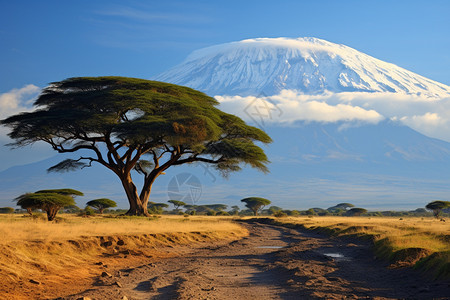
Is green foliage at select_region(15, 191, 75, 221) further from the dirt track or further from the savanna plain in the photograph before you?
the dirt track

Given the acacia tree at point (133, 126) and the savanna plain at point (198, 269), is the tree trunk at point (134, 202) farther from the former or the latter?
the savanna plain at point (198, 269)

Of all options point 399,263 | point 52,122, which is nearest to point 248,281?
point 399,263

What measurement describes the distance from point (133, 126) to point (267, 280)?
25311 mm

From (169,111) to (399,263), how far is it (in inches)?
1089

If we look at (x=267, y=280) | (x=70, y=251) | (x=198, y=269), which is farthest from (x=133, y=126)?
(x=267, y=280)

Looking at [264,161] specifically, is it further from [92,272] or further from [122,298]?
[122,298]

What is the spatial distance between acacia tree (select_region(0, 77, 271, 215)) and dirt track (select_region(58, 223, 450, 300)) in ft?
65.2

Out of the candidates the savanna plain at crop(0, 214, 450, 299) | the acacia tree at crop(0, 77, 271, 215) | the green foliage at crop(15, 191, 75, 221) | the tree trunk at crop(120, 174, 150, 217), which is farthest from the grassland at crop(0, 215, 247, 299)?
Result: the tree trunk at crop(120, 174, 150, 217)

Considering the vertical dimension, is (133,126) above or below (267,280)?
above

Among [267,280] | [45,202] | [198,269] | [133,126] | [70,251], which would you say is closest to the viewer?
[267,280]

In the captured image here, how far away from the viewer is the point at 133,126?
3697cm

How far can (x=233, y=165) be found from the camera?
45.1 m

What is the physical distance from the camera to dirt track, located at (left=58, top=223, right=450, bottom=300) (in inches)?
440

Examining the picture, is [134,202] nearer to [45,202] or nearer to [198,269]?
[45,202]
